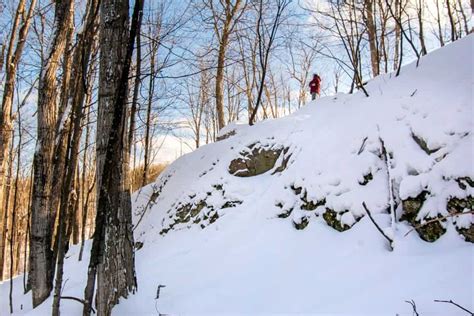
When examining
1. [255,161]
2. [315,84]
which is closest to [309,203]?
[255,161]

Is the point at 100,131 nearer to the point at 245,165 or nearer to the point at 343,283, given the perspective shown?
the point at 343,283

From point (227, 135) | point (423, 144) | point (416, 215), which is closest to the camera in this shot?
point (416, 215)

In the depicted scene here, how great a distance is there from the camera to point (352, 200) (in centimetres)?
329

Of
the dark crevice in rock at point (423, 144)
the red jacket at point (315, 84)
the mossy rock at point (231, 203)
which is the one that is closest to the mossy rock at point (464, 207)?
the dark crevice in rock at point (423, 144)

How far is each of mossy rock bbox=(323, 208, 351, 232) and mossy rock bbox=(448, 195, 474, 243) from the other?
928 mm

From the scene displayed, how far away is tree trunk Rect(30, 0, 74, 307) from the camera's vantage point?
3.44 metres

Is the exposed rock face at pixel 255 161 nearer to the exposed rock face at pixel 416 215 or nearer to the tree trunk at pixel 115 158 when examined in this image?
the exposed rock face at pixel 416 215

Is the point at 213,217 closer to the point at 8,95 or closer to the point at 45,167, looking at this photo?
the point at 45,167

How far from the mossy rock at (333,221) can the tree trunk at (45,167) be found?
3.15m

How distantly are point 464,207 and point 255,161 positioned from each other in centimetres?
375

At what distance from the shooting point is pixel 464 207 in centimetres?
259

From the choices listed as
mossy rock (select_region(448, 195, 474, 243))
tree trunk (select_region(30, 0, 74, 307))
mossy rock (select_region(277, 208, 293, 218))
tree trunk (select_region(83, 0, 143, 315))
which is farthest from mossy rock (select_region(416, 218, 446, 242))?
tree trunk (select_region(30, 0, 74, 307))

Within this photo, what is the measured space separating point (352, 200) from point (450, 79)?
1891 millimetres

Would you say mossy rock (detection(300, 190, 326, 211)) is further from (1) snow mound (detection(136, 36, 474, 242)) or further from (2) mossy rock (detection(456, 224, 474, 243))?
(2) mossy rock (detection(456, 224, 474, 243))
